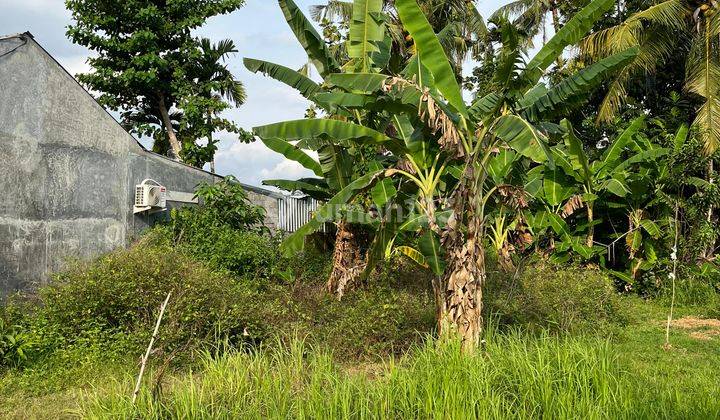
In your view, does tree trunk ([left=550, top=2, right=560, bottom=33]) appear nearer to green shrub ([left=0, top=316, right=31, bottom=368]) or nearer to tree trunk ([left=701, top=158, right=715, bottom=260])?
tree trunk ([left=701, top=158, right=715, bottom=260])

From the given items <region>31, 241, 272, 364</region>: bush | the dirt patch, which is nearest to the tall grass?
<region>31, 241, 272, 364</region>: bush

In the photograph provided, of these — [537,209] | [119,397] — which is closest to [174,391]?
[119,397]

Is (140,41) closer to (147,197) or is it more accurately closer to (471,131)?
(147,197)

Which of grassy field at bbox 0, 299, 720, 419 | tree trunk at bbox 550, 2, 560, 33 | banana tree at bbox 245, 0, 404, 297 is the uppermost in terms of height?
tree trunk at bbox 550, 2, 560, 33

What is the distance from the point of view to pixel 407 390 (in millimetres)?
4559

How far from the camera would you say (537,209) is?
11805 mm

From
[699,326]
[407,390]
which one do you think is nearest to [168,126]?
[699,326]

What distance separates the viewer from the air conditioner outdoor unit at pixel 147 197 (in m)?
9.81

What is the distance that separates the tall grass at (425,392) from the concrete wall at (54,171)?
165 inches

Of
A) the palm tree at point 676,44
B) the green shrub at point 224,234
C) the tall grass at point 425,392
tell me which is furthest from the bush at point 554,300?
the palm tree at point 676,44

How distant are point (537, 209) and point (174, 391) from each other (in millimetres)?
8841

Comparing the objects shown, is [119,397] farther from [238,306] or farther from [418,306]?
[418,306]

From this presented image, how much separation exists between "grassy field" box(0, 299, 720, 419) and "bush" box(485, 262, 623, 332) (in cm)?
204

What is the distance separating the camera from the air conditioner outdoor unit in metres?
9.81
